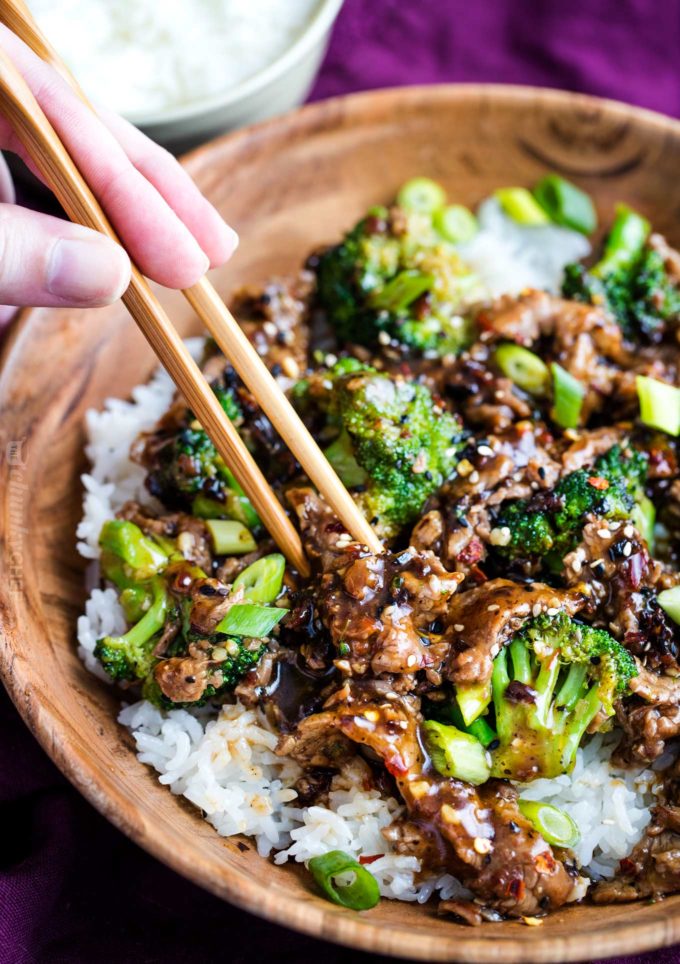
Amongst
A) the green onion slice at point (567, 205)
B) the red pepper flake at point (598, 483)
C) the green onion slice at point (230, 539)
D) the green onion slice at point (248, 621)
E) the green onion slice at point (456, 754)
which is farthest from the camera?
the green onion slice at point (567, 205)

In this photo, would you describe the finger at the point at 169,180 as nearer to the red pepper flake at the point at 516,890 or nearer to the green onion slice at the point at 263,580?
the green onion slice at the point at 263,580

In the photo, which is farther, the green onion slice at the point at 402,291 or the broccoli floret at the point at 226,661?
the green onion slice at the point at 402,291

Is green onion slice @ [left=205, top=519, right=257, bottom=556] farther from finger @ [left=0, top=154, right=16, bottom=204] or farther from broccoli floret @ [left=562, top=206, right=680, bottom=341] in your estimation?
broccoli floret @ [left=562, top=206, right=680, bottom=341]

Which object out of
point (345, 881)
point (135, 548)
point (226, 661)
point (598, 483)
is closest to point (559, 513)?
point (598, 483)

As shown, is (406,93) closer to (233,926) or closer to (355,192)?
(355,192)

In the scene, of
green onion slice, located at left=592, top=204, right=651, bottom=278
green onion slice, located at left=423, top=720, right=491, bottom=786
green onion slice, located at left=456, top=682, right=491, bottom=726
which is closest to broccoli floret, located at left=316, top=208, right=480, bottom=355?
green onion slice, located at left=592, top=204, right=651, bottom=278

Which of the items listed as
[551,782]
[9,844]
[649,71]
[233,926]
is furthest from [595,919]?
[649,71]

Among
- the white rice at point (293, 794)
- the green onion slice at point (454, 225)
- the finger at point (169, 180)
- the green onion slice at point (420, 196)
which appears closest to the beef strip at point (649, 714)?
the white rice at point (293, 794)
